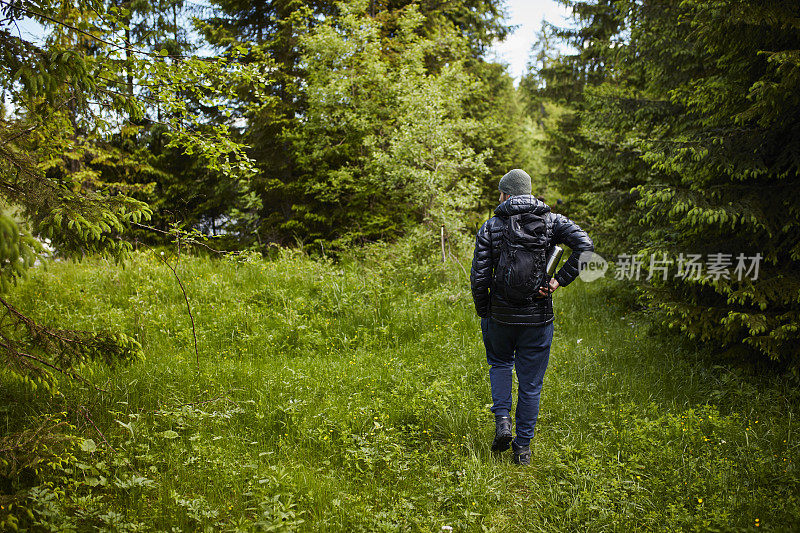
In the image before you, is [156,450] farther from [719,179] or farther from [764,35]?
[764,35]

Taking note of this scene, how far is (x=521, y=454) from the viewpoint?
4.24 metres

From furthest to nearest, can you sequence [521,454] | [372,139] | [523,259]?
1. [372,139]
2. [521,454]
3. [523,259]

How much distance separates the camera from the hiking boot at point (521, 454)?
4.21 metres

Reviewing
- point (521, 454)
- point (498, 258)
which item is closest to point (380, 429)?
point (521, 454)

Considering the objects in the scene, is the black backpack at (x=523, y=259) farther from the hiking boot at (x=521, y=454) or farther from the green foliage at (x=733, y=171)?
the green foliage at (x=733, y=171)

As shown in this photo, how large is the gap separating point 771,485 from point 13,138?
6.68 meters

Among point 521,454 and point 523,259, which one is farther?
point 521,454

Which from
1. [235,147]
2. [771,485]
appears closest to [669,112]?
[771,485]

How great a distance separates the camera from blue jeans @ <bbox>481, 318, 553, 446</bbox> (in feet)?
13.8

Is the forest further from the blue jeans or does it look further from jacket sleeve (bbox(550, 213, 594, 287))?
jacket sleeve (bbox(550, 213, 594, 287))

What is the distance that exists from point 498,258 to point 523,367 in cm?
103

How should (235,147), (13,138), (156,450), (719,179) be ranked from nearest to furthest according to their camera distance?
(13,138)
(156,450)
(235,147)
(719,179)

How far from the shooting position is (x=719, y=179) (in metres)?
5.84

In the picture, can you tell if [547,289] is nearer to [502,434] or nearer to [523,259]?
[523,259]
